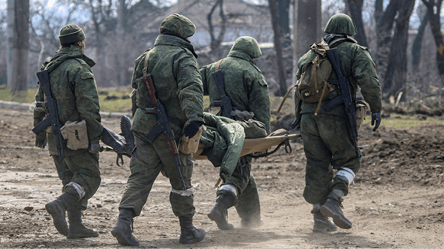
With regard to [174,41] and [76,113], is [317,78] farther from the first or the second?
[76,113]

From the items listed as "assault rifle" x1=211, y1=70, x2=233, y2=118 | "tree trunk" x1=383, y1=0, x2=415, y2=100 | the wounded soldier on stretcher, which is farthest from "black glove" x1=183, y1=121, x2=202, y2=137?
"tree trunk" x1=383, y1=0, x2=415, y2=100

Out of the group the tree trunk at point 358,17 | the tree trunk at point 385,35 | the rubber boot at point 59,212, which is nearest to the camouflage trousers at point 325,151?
the rubber boot at point 59,212

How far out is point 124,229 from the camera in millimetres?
4152

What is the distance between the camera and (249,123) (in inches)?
205

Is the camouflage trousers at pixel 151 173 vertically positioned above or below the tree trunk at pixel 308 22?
below

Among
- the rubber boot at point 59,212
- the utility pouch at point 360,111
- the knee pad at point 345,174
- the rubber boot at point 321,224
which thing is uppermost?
the utility pouch at point 360,111

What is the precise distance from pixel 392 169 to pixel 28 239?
5.88 m

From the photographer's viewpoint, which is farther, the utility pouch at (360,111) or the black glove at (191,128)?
the utility pouch at (360,111)

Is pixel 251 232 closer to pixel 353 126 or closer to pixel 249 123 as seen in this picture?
pixel 249 123

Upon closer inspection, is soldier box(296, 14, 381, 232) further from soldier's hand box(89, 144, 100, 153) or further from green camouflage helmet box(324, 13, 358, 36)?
soldier's hand box(89, 144, 100, 153)

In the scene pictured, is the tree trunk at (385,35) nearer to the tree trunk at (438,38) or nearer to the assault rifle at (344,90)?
the tree trunk at (438,38)

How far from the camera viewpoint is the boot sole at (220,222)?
4949 millimetres

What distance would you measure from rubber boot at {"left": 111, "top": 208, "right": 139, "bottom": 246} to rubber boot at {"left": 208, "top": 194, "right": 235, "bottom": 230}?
98 cm

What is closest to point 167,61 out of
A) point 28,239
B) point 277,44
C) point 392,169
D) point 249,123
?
point 249,123
